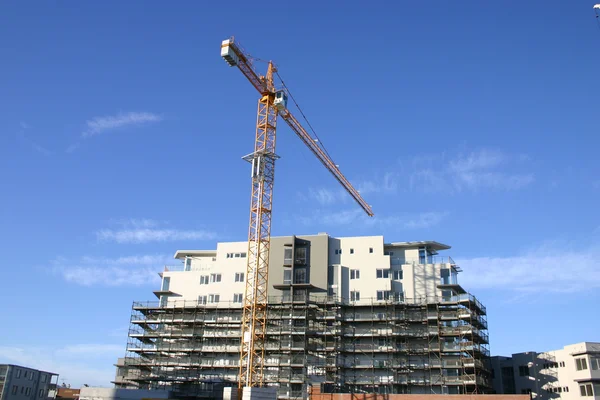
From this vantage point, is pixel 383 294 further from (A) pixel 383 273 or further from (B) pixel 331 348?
(B) pixel 331 348

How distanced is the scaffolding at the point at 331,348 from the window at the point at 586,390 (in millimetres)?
12023

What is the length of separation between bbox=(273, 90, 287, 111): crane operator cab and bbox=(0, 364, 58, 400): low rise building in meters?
60.5

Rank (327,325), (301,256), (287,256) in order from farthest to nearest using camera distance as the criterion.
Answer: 1. (287,256)
2. (301,256)
3. (327,325)

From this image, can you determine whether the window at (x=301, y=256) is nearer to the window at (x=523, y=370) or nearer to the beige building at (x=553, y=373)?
the beige building at (x=553, y=373)

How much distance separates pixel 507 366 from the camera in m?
91.3

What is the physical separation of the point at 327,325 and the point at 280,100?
35.7 m

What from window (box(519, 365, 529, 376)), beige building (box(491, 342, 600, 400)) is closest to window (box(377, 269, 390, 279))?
beige building (box(491, 342, 600, 400))

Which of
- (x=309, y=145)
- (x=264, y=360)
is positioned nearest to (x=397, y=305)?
(x=264, y=360)

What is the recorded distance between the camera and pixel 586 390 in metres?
72.4

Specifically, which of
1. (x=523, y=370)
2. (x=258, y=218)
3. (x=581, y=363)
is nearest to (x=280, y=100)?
(x=258, y=218)

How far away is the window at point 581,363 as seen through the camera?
2889 inches

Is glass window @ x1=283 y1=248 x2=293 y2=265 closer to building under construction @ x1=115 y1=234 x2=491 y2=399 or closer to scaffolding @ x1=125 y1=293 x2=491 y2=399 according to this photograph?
building under construction @ x1=115 y1=234 x2=491 y2=399

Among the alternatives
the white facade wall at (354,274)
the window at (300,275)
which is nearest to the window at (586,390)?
the white facade wall at (354,274)

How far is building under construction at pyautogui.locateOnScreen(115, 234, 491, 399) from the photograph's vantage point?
263 feet
